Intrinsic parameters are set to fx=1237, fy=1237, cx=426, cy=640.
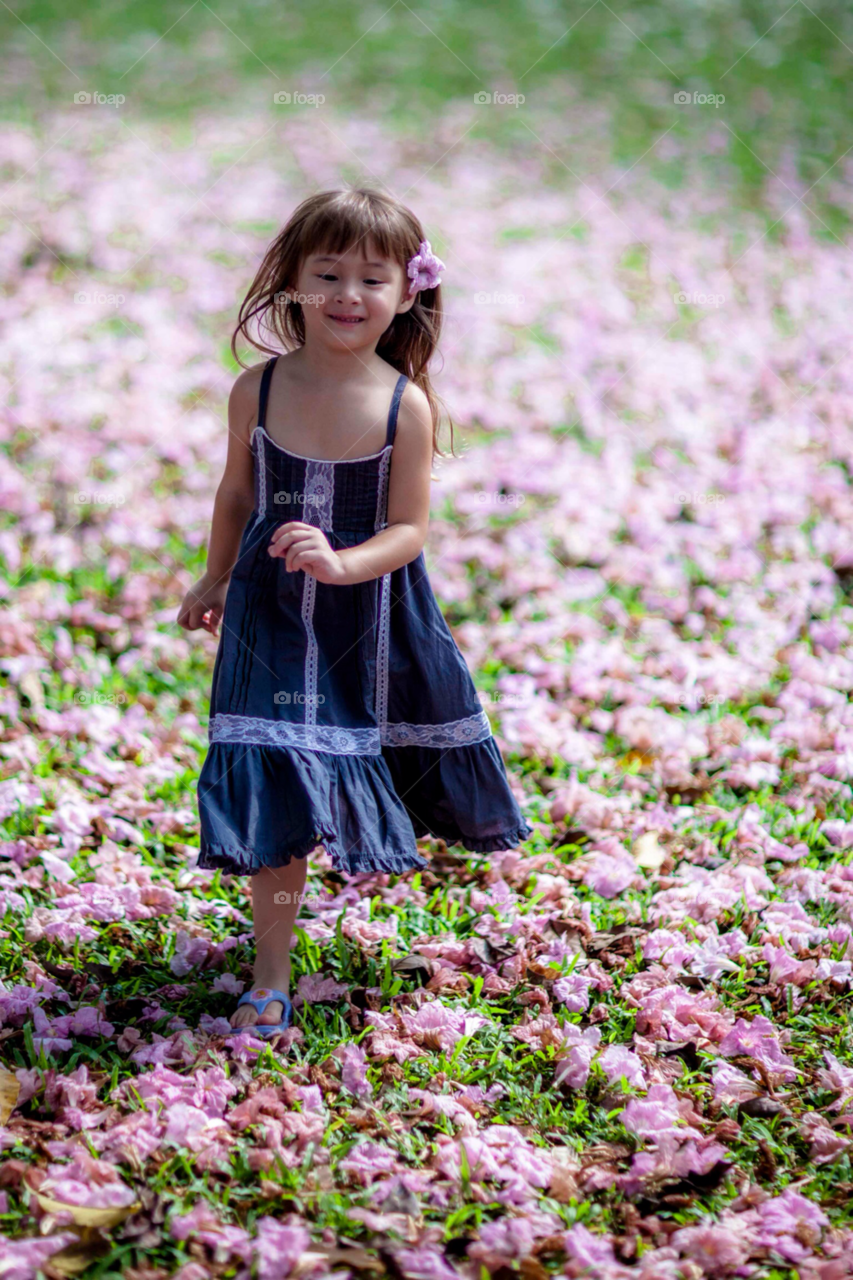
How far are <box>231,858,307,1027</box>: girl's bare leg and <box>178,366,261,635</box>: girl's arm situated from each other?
0.59 m

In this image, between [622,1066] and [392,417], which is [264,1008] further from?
[392,417]

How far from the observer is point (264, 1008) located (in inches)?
106

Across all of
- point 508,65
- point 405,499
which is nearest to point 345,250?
point 405,499

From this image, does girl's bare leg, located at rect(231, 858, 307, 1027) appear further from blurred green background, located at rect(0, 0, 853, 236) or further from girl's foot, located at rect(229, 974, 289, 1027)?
blurred green background, located at rect(0, 0, 853, 236)

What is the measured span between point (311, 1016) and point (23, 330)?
17.4 feet

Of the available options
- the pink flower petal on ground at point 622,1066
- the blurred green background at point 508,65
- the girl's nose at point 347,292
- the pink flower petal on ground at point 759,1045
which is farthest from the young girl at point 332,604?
the blurred green background at point 508,65

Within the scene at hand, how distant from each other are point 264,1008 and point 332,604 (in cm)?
89

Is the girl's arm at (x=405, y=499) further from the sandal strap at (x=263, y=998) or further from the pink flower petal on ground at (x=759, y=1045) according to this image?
the pink flower petal on ground at (x=759, y=1045)

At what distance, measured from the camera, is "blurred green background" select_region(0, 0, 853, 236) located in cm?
1083

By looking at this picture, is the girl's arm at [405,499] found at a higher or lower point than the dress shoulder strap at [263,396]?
lower

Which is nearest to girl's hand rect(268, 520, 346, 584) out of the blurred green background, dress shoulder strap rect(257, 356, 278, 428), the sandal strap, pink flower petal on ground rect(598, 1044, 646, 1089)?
dress shoulder strap rect(257, 356, 278, 428)

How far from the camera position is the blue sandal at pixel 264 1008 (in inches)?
104

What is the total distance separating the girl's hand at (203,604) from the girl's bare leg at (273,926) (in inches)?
23.1

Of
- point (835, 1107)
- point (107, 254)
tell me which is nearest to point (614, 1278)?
point (835, 1107)
